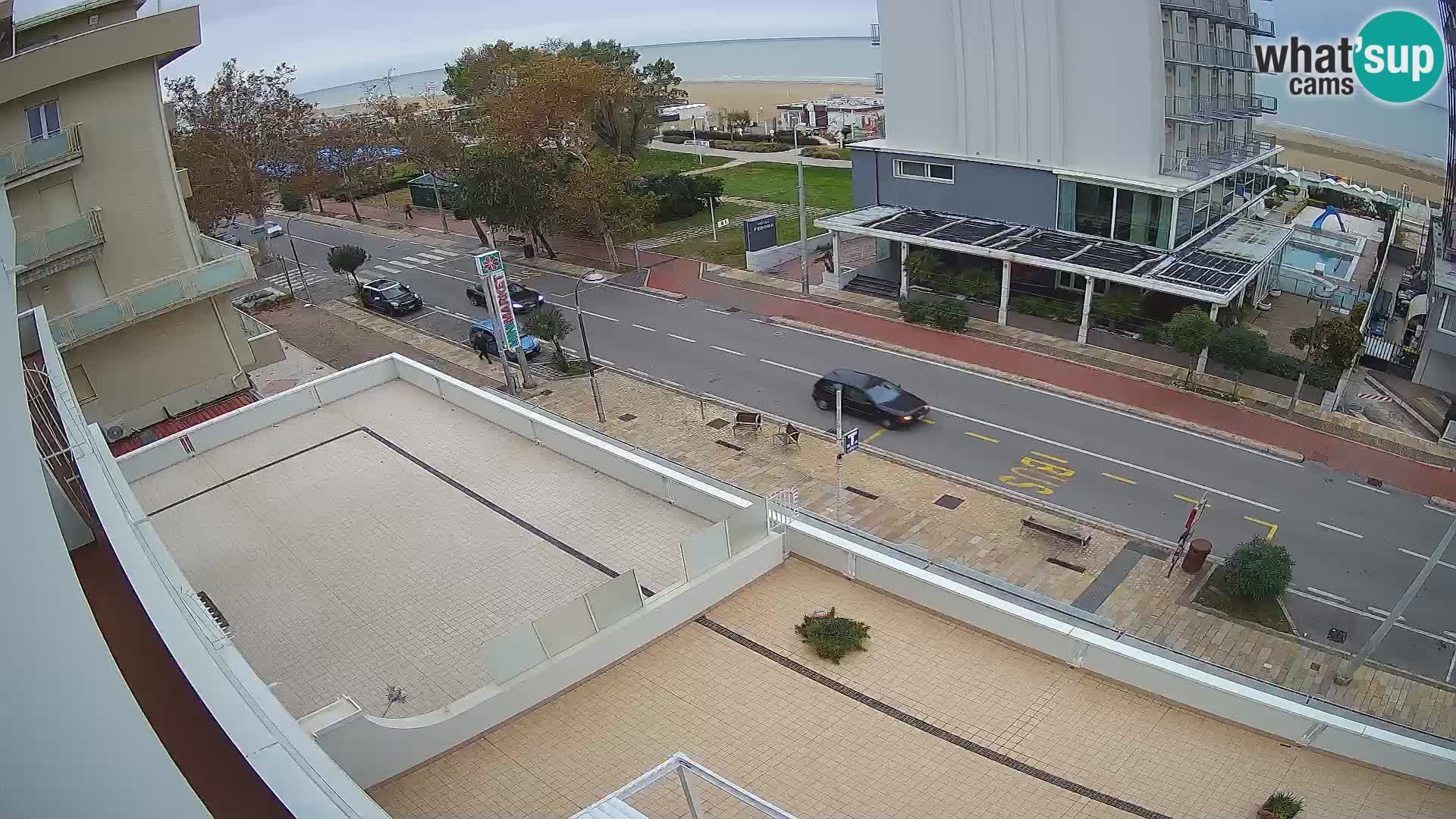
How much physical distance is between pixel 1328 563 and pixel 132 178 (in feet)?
98.8

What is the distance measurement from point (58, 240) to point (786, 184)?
138 ft

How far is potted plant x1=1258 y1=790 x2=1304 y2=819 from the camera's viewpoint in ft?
28.1

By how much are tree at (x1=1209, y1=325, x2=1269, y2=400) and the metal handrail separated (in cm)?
3070

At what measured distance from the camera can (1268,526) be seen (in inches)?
794

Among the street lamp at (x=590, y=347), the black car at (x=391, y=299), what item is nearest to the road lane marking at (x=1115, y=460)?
the street lamp at (x=590, y=347)

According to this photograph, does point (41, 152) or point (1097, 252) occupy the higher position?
point (41, 152)

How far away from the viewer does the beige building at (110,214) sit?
65.5ft

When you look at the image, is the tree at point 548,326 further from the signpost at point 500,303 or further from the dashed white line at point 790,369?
the dashed white line at point 790,369

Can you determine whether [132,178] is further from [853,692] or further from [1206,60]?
[1206,60]

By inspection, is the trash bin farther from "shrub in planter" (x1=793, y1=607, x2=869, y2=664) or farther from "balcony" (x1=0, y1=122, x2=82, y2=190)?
"balcony" (x1=0, y1=122, x2=82, y2=190)

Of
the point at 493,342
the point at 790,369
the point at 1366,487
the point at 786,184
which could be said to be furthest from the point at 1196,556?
the point at 786,184

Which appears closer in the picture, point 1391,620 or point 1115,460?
point 1391,620

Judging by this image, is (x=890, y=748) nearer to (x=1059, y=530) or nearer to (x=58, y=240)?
(x=1059, y=530)

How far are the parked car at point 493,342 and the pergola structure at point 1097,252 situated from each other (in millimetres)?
12626
